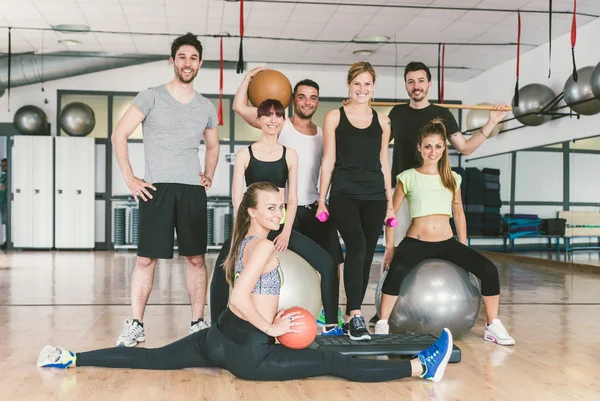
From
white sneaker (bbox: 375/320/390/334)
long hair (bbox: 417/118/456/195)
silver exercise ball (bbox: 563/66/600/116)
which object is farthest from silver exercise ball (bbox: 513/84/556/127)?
white sneaker (bbox: 375/320/390/334)

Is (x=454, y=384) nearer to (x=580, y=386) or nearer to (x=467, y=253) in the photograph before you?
(x=580, y=386)

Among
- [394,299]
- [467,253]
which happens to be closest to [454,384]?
[394,299]

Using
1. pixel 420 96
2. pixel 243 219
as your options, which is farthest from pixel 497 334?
pixel 243 219

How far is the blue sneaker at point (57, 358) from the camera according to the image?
2816 millimetres

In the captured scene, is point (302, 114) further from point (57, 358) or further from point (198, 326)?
point (57, 358)

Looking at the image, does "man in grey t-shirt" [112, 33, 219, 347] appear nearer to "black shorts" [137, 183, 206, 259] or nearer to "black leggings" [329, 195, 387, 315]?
"black shorts" [137, 183, 206, 259]

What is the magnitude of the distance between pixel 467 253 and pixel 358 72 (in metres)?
1.17

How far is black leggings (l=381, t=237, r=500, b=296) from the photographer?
355cm

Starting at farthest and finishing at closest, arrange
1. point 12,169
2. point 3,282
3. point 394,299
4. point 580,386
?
1. point 12,169
2. point 3,282
3. point 394,299
4. point 580,386

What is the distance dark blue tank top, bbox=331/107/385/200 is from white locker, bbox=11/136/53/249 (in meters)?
8.61

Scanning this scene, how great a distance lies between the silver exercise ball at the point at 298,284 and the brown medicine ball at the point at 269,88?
89 cm

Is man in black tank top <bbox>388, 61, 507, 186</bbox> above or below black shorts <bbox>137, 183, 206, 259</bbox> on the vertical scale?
above

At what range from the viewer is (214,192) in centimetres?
1153

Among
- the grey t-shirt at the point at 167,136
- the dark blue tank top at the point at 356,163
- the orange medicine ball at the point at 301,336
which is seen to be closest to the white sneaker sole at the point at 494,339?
the dark blue tank top at the point at 356,163
